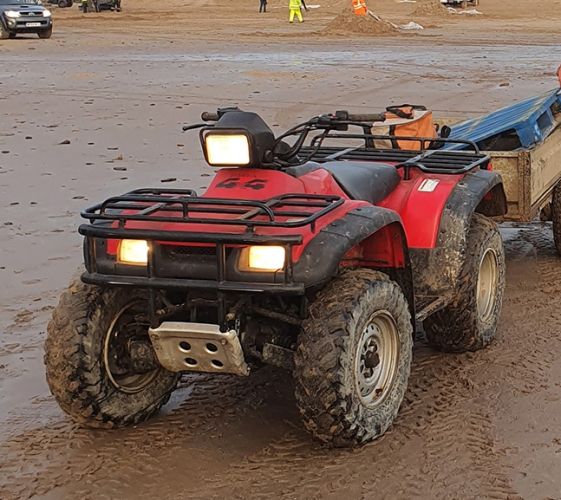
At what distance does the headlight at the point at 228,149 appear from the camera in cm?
443

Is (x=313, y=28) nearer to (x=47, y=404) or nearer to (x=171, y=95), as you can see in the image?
(x=171, y=95)

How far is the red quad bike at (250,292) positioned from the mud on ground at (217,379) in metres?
0.22

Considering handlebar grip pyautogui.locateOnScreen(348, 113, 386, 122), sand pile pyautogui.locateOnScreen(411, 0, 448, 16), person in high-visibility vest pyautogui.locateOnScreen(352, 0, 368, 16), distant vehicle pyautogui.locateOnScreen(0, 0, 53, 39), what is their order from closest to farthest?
handlebar grip pyautogui.locateOnScreen(348, 113, 386, 122) → distant vehicle pyautogui.locateOnScreen(0, 0, 53, 39) → person in high-visibility vest pyautogui.locateOnScreen(352, 0, 368, 16) → sand pile pyautogui.locateOnScreen(411, 0, 448, 16)

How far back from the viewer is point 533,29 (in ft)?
113

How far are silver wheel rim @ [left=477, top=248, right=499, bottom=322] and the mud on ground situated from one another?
21cm

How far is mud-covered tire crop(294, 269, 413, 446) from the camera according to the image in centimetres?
416

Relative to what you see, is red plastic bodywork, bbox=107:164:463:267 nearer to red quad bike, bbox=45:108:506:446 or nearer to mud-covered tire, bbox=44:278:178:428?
red quad bike, bbox=45:108:506:446

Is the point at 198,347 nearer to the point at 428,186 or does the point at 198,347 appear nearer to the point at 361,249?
the point at 361,249

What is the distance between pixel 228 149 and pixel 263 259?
60 centimetres

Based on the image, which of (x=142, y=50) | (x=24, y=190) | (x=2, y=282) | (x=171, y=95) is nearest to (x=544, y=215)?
(x=2, y=282)

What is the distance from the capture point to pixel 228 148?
4465mm

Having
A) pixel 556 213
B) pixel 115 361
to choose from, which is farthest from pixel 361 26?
pixel 115 361

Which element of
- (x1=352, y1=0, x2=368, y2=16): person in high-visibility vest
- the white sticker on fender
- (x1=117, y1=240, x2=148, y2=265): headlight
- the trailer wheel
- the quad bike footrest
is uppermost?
the white sticker on fender

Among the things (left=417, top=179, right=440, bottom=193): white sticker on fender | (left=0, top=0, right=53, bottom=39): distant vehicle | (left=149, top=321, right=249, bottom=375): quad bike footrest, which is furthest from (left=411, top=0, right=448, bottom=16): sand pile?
(left=149, top=321, right=249, bottom=375): quad bike footrest
